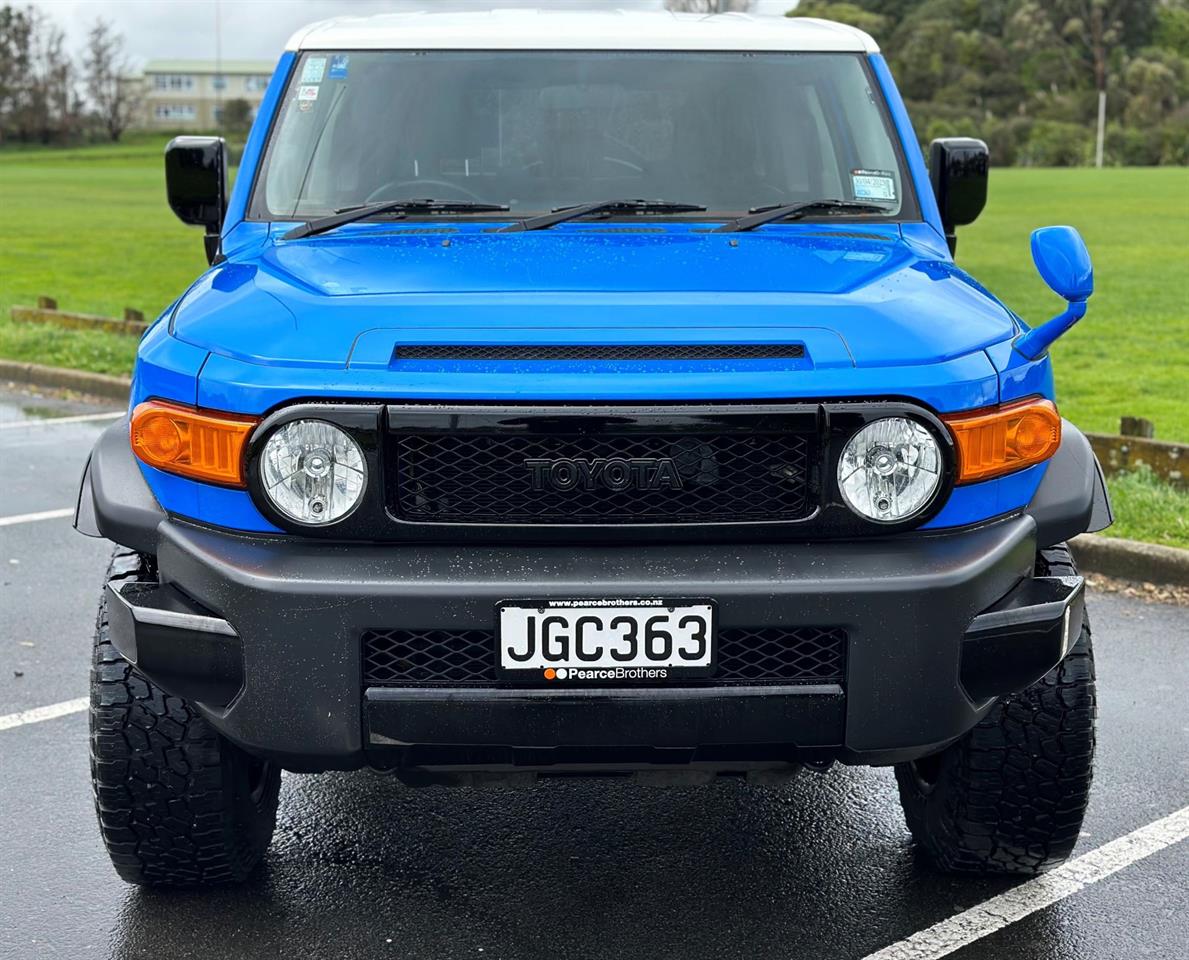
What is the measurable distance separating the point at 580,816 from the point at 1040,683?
1274mm

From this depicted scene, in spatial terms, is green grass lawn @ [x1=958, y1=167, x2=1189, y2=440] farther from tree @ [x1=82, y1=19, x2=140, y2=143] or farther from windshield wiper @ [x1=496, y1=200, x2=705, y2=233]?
tree @ [x1=82, y1=19, x2=140, y2=143]

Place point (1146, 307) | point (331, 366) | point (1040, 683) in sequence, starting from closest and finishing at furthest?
1. point (331, 366)
2. point (1040, 683)
3. point (1146, 307)

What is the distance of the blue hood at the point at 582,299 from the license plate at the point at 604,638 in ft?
1.72

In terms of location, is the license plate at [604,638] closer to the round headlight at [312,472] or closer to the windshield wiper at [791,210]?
the round headlight at [312,472]

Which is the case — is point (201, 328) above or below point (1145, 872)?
above

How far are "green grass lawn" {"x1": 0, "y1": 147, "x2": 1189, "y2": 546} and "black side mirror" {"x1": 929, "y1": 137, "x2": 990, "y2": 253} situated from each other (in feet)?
8.38

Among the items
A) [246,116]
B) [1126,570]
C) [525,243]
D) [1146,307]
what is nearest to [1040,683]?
[525,243]

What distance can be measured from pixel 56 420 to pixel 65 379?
1379 millimetres

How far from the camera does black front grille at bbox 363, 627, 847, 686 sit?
Result: 9.78ft

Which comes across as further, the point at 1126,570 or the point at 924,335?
the point at 1126,570

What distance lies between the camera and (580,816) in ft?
13.5

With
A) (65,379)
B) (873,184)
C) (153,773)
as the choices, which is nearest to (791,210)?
(873,184)

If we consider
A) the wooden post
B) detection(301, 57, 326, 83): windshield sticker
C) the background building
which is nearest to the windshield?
detection(301, 57, 326, 83): windshield sticker

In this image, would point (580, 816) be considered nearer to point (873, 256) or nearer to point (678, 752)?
point (678, 752)
